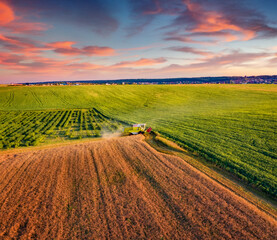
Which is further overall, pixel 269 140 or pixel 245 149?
pixel 269 140

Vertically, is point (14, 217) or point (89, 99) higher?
point (89, 99)

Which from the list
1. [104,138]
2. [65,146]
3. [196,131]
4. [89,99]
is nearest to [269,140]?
[196,131]

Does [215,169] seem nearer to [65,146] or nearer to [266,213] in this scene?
[266,213]

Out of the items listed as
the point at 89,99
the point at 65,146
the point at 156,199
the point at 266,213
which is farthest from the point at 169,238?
the point at 89,99

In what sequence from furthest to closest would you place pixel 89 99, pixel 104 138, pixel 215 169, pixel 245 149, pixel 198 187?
pixel 89 99
pixel 104 138
pixel 245 149
pixel 215 169
pixel 198 187

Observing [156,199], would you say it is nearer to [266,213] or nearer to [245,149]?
[266,213]

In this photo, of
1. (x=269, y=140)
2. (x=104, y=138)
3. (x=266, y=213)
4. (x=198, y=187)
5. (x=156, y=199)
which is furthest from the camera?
(x=104, y=138)
